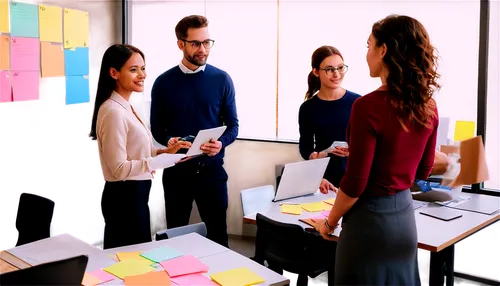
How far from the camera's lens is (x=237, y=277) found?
2.28 m

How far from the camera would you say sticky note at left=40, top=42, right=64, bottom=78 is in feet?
14.7

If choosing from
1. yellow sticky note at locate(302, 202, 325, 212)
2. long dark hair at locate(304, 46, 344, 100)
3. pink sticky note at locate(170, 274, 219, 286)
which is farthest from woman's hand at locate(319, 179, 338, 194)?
pink sticky note at locate(170, 274, 219, 286)

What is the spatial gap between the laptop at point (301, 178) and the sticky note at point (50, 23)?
2.37 meters

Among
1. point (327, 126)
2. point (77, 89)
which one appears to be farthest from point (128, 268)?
point (77, 89)

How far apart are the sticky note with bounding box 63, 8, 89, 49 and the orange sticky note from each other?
2975mm

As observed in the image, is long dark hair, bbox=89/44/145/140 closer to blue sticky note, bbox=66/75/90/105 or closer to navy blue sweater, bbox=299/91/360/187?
navy blue sweater, bbox=299/91/360/187

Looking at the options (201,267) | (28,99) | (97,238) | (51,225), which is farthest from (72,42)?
(201,267)

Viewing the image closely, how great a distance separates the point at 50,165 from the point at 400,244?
10.9 ft

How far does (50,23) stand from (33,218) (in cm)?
199

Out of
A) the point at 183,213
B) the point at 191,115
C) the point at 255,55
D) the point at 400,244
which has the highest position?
the point at 255,55

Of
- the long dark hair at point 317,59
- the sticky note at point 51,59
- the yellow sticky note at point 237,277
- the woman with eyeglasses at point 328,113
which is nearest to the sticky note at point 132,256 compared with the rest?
the yellow sticky note at point 237,277

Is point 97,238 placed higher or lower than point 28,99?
lower

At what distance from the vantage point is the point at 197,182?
3.88 metres

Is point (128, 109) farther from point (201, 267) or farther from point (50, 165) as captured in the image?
point (50, 165)
